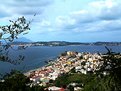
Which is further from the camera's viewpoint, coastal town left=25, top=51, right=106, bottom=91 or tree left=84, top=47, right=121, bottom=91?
coastal town left=25, top=51, right=106, bottom=91

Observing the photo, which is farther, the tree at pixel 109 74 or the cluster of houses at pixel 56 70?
the cluster of houses at pixel 56 70

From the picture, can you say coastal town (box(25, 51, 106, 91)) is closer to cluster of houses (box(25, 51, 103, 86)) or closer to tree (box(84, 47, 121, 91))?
cluster of houses (box(25, 51, 103, 86))

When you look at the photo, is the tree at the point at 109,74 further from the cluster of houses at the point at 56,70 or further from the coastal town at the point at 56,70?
the cluster of houses at the point at 56,70

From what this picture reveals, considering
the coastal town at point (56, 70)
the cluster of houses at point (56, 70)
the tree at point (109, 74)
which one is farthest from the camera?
the cluster of houses at point (56, 70)

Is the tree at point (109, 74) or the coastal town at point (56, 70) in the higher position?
the tree at point (109, 74)

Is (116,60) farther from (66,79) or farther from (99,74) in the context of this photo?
(66,79)

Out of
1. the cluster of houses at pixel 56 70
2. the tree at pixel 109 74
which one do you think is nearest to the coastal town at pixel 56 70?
the cluster of houses at pixel 56 70

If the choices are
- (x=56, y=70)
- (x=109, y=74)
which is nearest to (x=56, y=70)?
(x=56, y=70)

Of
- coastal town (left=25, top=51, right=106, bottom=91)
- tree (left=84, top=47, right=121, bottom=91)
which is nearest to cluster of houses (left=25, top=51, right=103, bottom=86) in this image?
coastal town (left=25, top=51, right=106, bottom=91)

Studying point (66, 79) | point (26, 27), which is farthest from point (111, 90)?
point (66, 79)

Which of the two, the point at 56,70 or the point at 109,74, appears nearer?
the point at 109,74

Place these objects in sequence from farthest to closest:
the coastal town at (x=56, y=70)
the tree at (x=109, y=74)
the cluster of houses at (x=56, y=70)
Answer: the cluster of houses at (x=56, y=70), the coastal town at (x=56, y=70), the tree at (x=109, y=74)

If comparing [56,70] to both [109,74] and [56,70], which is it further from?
[109,74]
